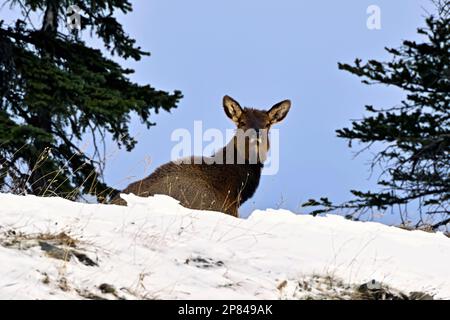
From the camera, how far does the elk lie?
984 centimetres

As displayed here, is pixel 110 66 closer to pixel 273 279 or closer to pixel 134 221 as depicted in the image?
pixel 134 221

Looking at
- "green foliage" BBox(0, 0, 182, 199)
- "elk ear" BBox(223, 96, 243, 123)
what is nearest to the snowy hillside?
"elk ear" BBox(223, 96, 243, 123)

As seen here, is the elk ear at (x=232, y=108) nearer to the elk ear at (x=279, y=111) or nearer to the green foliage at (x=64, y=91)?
the elk ear at (x=279, y=111)

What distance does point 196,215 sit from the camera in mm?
7629

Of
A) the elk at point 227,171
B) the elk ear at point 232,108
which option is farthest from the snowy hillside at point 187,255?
the elk ear at point 232,108

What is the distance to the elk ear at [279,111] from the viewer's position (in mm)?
11133

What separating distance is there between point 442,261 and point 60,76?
1402 cm

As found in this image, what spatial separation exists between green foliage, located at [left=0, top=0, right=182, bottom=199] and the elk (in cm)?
863

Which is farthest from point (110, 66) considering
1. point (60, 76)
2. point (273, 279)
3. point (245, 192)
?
point (273, 279)

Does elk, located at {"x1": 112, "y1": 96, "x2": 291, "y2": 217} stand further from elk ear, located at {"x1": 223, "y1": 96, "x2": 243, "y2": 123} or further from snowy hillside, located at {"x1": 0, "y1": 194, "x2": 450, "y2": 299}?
snowy hillside, located at {"x1": 0, "y1": 194, "x2": 450, "y2": 299}

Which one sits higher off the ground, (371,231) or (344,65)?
(344,65)

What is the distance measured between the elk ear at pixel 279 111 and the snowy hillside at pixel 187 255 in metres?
3.25

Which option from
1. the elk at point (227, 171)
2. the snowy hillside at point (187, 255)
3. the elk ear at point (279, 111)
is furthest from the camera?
the elk ear at point (279, 111)
